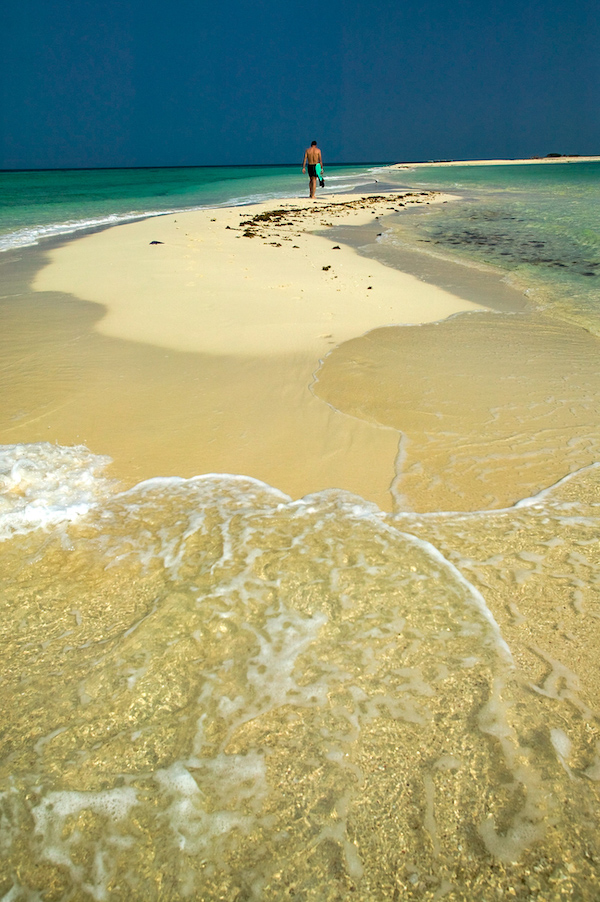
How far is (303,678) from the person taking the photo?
1988mm

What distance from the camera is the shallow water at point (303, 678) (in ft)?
4.87

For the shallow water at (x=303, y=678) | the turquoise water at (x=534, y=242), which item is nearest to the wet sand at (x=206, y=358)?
the shallow water at (x=303, y=678)

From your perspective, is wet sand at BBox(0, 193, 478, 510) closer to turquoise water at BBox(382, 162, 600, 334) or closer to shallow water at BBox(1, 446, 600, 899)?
shallow water at BBox(1, 446, 600, 899)

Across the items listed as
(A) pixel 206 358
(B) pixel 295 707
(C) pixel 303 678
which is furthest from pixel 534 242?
(B) pixel 295 707

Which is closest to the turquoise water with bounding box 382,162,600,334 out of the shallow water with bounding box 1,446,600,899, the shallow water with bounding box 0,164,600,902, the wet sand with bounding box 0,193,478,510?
the wet sand with bounding box 0,193,478,510

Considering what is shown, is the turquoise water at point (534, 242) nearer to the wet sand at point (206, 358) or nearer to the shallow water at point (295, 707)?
the wet sand at point (206, 358)

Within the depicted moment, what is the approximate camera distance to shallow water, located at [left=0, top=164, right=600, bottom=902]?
58.4 inches

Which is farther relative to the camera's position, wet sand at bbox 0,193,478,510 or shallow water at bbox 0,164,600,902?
wet sand at bbox 0,193,478,510

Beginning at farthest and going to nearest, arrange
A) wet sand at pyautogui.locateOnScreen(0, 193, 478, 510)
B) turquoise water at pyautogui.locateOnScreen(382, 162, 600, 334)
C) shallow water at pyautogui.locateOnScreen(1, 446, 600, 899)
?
turquoise water at pyautogui.locateOnScreen(382, 162, 600, 334)
wet sand at pyautogui.locateOnScreen(0, 193, 478, 510)
shallow water at pyautogui.locateOnScreen(1, 446, 600, 899)

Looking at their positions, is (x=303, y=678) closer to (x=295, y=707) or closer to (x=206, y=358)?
(x=295, y=707)

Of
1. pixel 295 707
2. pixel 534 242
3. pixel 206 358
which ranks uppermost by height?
pixel 534 242

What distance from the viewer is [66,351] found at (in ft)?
17.4

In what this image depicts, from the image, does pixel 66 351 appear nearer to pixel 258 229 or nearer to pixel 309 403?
pixel 309 403

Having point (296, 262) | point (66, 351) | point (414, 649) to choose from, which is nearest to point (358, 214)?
point (296, 262)
